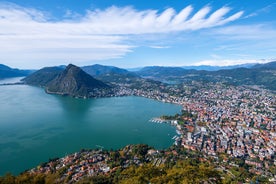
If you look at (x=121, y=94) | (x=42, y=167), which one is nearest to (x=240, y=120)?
(x=42, y=167)

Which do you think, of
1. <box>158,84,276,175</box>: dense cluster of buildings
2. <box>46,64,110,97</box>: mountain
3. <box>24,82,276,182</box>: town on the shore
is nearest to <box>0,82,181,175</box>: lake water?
<box>24,82,276,182</box>: town on the shore

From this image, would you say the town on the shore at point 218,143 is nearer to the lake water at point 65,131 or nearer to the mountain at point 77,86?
the lake water at point 65,131

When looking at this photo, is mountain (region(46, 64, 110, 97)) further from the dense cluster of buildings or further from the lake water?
the dense cluster of buildings

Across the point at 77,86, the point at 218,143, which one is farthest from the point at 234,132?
the point at 77,86

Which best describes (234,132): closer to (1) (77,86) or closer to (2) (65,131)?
(2) (65,131)

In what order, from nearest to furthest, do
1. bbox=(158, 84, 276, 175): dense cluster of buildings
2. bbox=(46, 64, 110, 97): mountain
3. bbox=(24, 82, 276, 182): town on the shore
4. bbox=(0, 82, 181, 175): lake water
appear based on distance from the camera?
bbox=(24, 82, 276, 182): town on the shore → bbox=(158, 84, 276, 175): dense cluster of buildings → bbox=(0, 82, 181, 175): lake water → bbox=(46, 64, 110, 97): mountain

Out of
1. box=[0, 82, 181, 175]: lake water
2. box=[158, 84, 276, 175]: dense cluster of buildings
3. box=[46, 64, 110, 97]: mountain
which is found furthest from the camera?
box=[46, 64, 110, 97]: mountain
